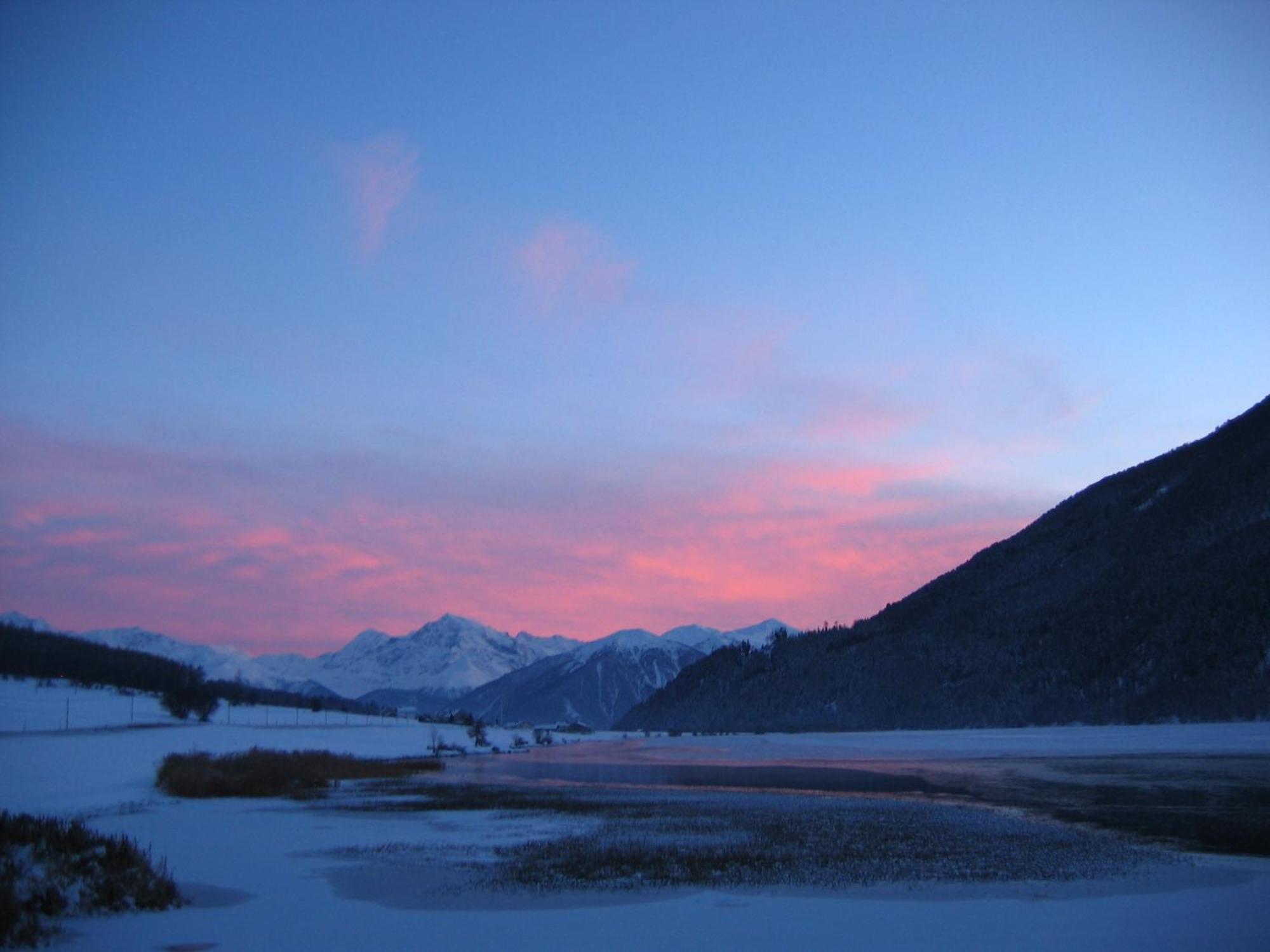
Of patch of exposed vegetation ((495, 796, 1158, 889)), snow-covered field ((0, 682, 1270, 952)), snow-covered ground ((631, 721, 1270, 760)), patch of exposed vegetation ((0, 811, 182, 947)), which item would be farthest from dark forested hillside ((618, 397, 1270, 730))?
patch of exposed vegetation ((0, 811, 182, 947))

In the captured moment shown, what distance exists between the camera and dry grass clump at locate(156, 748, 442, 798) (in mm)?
42562

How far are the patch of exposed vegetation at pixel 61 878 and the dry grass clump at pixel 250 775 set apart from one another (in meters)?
25.0

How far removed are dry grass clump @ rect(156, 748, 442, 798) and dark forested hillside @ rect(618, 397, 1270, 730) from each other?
7912cm

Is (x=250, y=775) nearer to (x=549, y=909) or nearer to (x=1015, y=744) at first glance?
(x=549, y=909)

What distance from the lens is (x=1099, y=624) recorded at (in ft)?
421

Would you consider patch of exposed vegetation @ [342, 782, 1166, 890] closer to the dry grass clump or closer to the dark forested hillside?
the dry grass clump

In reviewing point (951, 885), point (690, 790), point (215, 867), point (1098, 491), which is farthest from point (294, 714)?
point (1098, 491)

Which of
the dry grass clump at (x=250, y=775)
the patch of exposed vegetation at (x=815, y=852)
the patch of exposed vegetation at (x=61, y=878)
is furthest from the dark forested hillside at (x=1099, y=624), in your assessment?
the patch of exposed vegetation at (x=61, y=878)

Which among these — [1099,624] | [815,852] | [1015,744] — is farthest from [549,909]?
[1099,624]

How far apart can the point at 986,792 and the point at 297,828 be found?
27657 mm

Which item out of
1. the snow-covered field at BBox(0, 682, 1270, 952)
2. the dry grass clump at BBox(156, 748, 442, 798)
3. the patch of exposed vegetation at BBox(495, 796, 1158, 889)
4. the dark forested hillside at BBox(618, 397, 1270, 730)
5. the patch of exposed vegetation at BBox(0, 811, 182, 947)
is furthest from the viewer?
the dark forested hillside at BBox(618, 397, 1270, 730)

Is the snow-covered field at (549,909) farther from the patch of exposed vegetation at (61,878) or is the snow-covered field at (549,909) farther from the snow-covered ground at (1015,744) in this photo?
the snow-covered ground at (1015,744)

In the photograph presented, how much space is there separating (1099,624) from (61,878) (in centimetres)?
13240

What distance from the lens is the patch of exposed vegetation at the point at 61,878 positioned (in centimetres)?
1493
